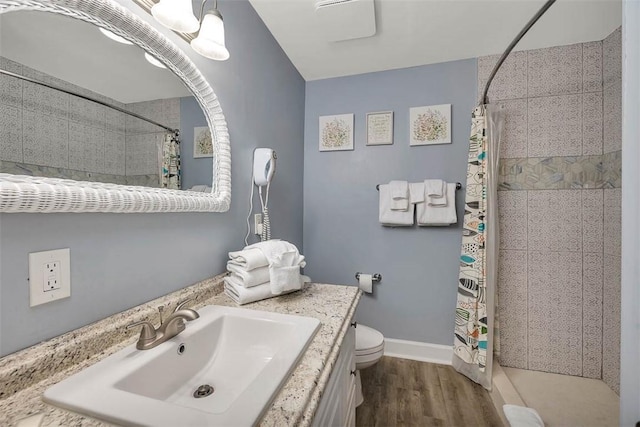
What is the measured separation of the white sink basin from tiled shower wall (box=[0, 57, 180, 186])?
1.53 feet

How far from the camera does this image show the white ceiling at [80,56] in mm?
570

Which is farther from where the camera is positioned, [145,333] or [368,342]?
[368,342]

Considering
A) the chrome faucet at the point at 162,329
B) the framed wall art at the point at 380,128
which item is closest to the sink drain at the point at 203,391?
the chrome faucet at the point at 162,329

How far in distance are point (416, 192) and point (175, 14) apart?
1697mm

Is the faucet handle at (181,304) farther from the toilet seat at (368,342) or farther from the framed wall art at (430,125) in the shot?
the framed wall art at (430,125)

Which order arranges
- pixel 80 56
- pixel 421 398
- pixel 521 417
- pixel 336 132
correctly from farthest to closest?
1. pixel 336 132
2. pixel 421 398
3. pixel 521 417
4. pixel 80 56

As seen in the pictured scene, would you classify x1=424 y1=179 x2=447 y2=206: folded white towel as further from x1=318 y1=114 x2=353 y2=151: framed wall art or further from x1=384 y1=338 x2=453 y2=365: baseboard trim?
x1=384 y1=338 x2=453 y2=365: baseboard trim

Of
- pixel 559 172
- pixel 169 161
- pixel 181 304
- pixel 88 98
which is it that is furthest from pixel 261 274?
pixel 559 172

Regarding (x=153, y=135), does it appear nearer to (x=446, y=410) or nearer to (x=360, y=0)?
(x=360, y=0)

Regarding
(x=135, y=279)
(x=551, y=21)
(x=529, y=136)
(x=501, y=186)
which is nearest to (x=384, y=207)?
(x=501, y=186)

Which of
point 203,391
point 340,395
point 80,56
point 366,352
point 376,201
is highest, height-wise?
point 80,56

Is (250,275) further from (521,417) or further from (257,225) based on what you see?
(521,417)

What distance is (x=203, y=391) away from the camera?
28.2 inches

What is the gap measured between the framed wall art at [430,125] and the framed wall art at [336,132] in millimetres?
489
